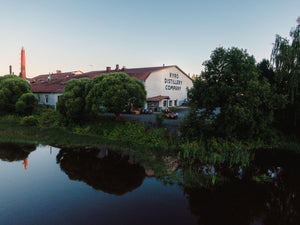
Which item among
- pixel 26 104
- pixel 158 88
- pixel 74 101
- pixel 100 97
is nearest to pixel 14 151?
pixel 74 101

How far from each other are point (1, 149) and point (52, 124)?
29.7 ft

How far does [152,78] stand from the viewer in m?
38.2

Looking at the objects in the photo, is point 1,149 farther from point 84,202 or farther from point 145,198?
point 145,198

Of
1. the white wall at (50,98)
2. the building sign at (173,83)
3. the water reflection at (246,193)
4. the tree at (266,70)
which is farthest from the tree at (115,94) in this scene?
the building sign at (173,83)

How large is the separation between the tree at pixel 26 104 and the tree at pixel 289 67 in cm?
3637

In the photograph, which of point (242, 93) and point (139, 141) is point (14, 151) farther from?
point (242, 93)

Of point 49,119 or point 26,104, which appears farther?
point 26,104

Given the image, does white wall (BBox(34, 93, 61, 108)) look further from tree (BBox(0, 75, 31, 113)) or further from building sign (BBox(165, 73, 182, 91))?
building sign (BBox(165, 73, 182, 91))

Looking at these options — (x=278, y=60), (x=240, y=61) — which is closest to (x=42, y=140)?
(x=240, y=61)

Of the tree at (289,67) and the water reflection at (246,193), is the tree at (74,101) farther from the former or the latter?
the tree at (289,67)

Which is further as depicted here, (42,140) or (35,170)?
(42,140)

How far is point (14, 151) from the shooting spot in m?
17.7

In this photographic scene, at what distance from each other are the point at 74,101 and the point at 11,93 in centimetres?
1635

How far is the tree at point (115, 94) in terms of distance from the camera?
22.0 metres
